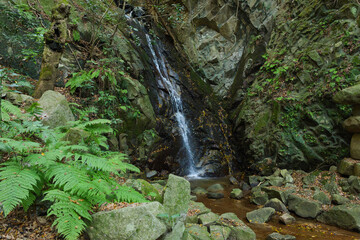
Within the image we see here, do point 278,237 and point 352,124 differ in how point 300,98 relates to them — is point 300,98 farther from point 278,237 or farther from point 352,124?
point 278,237

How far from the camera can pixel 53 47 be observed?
5348 millimetres

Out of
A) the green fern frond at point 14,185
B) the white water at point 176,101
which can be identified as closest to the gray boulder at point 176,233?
the green fern frond at point 14,185

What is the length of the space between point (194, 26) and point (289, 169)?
11324 millimetres

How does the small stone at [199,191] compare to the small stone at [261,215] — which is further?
the small stone at [199,191]

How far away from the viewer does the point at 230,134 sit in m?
11.1

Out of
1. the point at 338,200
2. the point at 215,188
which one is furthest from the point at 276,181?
the point at 215,188

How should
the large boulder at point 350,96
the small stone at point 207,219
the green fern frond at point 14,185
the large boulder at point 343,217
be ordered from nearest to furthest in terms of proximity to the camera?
the green fern frond at point 14,185, the small stone at point 207,219, the large boulder at point 343,217, the large boulder at point 350,96

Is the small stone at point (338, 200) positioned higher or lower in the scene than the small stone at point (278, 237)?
higher

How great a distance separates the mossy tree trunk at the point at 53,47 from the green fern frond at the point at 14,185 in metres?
4.11

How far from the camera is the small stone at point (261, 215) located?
5150mm

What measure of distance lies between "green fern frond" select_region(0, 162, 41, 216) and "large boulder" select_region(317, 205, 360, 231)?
6286 mm

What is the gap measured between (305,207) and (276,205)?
0.71 meters

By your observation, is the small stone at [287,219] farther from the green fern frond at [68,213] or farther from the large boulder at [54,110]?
the large boulder at [54,110]

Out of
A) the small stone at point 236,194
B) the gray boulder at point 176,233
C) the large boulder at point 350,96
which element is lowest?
the small stone at point 236,194
